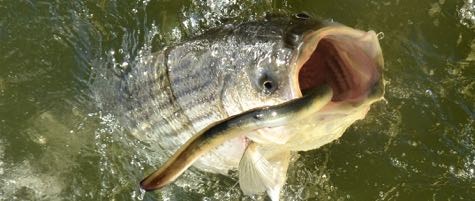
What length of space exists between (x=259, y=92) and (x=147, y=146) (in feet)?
4.08

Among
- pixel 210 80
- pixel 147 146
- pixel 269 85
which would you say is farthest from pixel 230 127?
pixel 147 146

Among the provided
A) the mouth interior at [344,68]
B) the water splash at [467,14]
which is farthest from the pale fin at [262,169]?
the water splash at [467,14]

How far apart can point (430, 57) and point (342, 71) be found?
3.67ft

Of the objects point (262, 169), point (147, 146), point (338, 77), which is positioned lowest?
point (262, 169)

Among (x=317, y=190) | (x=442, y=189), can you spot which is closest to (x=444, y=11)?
(x=442, y=189)

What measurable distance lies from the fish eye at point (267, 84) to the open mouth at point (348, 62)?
0.11m

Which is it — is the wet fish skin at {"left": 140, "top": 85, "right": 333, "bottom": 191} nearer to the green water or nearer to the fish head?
the fish head

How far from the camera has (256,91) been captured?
2424 mm

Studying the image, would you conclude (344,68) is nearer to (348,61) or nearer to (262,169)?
(348,61)

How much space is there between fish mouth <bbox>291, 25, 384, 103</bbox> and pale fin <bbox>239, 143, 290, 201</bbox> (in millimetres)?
436

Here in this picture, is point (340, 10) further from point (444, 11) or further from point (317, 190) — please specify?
point (317, 190)

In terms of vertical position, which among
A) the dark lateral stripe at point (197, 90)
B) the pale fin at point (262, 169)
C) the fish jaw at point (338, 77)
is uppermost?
the dark lateral stripe at point (197, 90)

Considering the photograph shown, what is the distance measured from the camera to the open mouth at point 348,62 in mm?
2204

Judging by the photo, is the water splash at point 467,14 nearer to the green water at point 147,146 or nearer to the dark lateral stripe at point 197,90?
the green water at point 147,146
